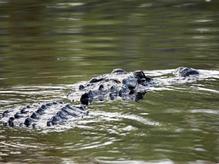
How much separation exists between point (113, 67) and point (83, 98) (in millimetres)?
2715

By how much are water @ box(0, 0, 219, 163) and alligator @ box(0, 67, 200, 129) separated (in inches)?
7.0

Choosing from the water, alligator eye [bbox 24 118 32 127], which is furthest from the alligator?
the water

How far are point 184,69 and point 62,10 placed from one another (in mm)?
11090

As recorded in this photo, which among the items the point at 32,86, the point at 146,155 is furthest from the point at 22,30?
the point at 146,155

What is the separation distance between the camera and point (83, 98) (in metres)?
8.04

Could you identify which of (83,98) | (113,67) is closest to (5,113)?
(83,98)

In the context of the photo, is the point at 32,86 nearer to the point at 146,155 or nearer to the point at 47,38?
the point at 146,155

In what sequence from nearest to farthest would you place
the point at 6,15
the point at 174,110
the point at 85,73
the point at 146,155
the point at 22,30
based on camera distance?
the point at 146,155
the point at 174,110
the point at 85,73
the point at 22,30
the point at 6,15

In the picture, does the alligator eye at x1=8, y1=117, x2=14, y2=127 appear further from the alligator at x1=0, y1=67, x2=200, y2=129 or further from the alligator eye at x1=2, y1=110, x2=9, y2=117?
the alligator eye at x1=2, y1=110, x2=9, y2=117

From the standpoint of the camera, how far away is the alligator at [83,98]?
23.1 feet

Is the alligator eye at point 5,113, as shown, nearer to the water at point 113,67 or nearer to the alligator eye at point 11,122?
the alligator eye at point 11,122

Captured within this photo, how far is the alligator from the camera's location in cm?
705

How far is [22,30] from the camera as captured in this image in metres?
16.5

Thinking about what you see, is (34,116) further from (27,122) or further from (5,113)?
(5,113)
